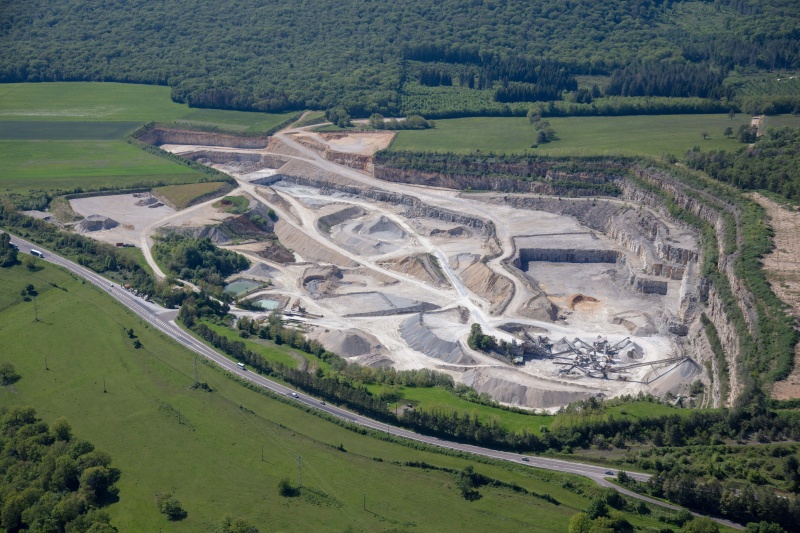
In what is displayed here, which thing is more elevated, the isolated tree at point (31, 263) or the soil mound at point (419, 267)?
the isolated tree at point (31, 263)

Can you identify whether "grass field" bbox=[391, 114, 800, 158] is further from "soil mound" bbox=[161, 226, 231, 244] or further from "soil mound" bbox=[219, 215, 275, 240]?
"soil mound" bbox=[161, 226, 231, 244]

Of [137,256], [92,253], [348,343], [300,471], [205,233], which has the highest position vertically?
[205,233]

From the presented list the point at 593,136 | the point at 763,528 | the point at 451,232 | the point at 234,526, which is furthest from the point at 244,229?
the point at 763,528

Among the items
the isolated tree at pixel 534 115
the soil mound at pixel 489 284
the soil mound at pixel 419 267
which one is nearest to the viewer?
the soil mound at pixel 489 284

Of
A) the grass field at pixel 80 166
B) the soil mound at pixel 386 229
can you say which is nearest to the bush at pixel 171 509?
the soil mound at pixel 386 229

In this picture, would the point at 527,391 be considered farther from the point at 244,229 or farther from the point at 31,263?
the point at 31,263

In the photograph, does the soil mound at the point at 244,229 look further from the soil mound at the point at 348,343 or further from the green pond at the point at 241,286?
the soil mound at the point at 348,343

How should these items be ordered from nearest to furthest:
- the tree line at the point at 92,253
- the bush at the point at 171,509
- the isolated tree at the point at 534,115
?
the bush at the point at 171,509 → the tree line at the point at 92,253 → the isolated tree at the point at 534,115
